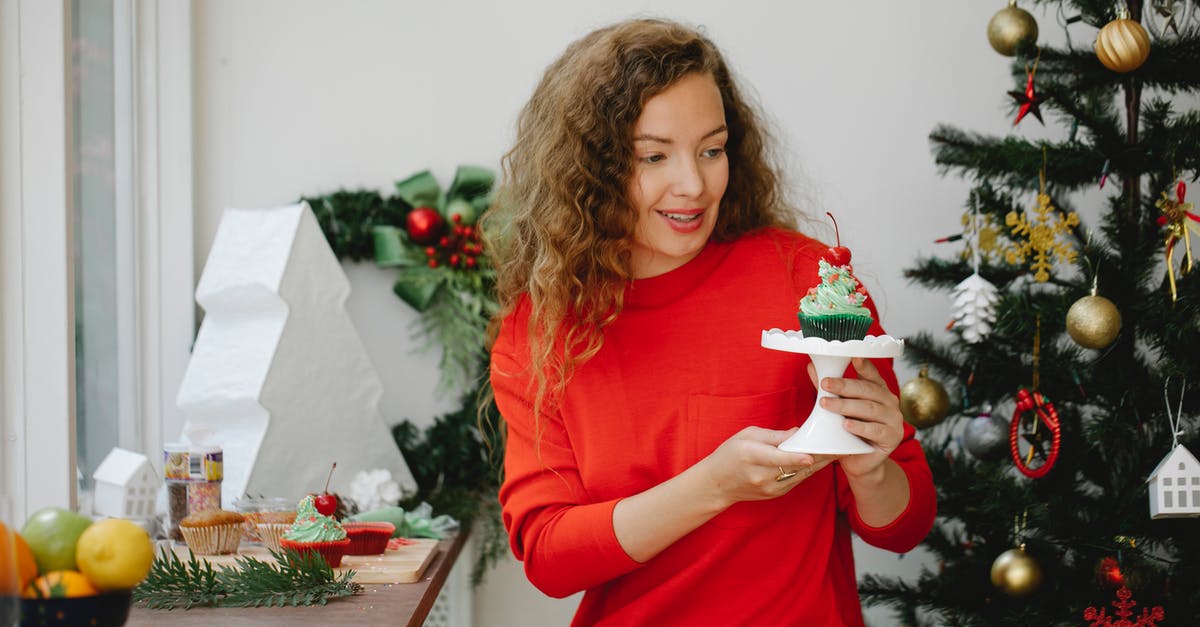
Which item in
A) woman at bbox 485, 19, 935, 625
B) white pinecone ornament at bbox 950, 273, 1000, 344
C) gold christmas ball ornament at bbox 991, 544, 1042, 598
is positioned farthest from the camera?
white pinecone ornament at bbox 950, 273, 1000, 344

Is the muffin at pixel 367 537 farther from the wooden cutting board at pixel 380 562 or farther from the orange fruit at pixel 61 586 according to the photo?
the orange fruit at pixel 61 586

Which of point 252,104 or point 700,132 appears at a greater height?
point 252,104

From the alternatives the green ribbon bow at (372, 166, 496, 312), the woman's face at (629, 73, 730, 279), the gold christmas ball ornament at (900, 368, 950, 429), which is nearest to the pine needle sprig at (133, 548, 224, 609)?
the woman's face at (629, 73, 730, 279)

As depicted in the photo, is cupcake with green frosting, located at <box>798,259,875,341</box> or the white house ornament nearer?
cupcake with green frosting, located at <box>798,259,875,341</box>

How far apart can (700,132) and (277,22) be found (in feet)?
5.00

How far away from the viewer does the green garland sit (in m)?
2.57

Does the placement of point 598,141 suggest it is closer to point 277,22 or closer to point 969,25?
point 277,22

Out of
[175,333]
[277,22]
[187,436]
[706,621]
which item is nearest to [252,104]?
[277,22]

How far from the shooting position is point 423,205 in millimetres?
2609

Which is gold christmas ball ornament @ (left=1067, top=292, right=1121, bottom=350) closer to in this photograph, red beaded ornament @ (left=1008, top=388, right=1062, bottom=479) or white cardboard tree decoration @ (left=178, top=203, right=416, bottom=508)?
red beaded ornament @ (left=1008, top=388, right=1062, bottom=479)

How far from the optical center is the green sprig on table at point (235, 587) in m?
1.58

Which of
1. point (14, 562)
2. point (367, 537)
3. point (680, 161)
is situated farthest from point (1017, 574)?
point (14, 562)

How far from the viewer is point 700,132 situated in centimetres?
153

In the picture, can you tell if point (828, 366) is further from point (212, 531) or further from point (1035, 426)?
point (212, 531)
